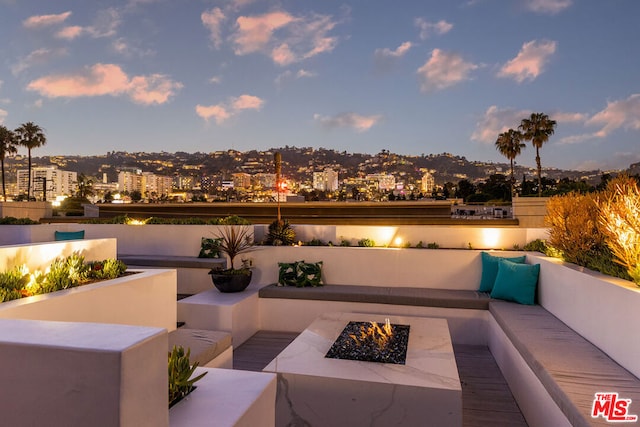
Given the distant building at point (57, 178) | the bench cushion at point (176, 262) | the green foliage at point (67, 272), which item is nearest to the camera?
the green foliage at point (67, 272)

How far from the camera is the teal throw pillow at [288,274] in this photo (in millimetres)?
5145

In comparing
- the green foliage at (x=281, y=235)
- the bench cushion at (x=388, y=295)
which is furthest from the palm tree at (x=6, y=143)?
the bench cushion at (x=388, y=295)

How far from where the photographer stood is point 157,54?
17.7 metres

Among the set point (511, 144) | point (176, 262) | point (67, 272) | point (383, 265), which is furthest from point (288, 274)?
point (511, 144)

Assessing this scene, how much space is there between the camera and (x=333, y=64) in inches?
627

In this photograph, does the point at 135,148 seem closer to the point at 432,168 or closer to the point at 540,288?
the point at 432,168

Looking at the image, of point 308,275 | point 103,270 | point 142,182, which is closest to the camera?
point 103,270

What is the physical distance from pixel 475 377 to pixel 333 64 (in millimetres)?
14798

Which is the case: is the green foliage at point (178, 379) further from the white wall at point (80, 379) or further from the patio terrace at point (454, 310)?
the patio terrace at point (454, 310)

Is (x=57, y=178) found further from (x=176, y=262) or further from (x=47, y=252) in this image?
(x=47, y=252)

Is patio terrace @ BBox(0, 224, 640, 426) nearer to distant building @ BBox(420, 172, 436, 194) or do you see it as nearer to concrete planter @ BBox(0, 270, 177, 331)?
concrete planter @ BBox(0, 270, 177, 331)

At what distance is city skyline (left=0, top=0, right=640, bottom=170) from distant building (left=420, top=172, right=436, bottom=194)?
1216 centimetres

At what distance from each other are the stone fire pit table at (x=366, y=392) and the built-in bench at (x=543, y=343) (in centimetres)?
57

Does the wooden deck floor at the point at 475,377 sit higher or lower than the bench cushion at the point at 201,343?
lower
